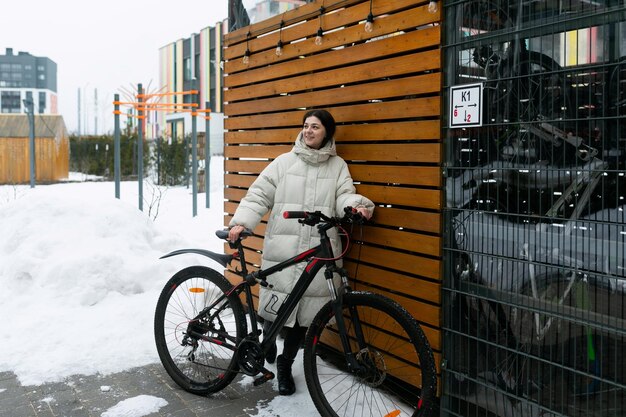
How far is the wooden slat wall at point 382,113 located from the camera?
327cm

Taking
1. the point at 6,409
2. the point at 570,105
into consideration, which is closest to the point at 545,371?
the point at 570,105

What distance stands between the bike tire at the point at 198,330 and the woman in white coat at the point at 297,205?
0.24m

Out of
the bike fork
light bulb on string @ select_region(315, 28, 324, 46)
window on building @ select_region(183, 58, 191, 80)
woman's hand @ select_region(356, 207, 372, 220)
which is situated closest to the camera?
the bike fork

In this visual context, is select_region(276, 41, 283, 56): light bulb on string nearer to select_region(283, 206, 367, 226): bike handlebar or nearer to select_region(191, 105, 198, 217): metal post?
select_region(283, 206, 367, 226): bike handlebar

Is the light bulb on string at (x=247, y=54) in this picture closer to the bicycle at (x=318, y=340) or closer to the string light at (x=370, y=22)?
the string light at (x=370, y=22)

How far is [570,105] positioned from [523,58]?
332 millimetres

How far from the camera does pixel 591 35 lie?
249 centimetres

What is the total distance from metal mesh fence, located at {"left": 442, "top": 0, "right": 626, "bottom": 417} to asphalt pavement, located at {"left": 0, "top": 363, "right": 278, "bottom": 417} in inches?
47.4

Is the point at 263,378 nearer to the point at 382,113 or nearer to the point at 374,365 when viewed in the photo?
the point at 374,365

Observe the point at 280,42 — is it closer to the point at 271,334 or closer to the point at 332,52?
the point at 332,52

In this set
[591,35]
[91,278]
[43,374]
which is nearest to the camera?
[591,35]

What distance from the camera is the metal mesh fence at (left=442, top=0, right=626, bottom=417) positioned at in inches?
96.6

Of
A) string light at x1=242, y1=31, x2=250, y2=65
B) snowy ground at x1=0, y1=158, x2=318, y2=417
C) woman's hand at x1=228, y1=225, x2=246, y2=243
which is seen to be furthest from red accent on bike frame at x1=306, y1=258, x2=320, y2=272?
string light at x1=242, y1=31, x2=250, y2=65

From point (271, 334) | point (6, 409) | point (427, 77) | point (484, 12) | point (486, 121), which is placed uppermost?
point (484, 12)
